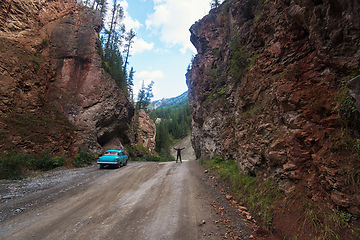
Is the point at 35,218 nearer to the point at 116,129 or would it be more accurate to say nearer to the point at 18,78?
the point at 18,78

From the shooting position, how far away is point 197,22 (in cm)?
2795

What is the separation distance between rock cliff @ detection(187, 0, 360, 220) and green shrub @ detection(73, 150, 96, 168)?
14172 mm

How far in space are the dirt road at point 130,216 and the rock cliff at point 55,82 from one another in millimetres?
10848

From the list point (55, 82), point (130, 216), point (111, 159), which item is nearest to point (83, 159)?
point (111, 159)

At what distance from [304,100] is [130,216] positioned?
7.16 metres

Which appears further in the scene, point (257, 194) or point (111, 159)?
point (111, 159)

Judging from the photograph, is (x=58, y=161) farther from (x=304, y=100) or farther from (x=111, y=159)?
(x=304, y=100)

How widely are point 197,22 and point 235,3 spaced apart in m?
15.8

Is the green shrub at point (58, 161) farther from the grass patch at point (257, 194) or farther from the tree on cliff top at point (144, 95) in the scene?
the tree on cliff top at point (144, 95)

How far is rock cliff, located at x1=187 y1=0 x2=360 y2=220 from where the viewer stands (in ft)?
12.8

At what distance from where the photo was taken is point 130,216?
17.8 feet

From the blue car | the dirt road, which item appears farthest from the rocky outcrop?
the dirt road

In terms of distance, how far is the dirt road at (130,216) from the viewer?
14.6 feet

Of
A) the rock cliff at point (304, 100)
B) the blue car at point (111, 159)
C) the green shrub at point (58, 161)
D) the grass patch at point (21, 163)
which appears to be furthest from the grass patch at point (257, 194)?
the green shrub at point (58, 161)
